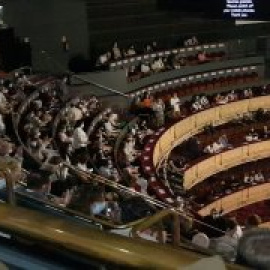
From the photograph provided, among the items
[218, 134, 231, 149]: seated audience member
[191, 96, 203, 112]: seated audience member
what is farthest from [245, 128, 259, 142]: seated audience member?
[191, 96, 203, 112]: seated audience member

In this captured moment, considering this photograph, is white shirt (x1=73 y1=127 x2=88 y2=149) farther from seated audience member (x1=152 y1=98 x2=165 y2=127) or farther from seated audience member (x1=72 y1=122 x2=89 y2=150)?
seated audience member (x1=152 y1=98 x2=165 y2=127)

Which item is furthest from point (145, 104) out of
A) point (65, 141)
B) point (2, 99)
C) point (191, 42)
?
point (2, 99)

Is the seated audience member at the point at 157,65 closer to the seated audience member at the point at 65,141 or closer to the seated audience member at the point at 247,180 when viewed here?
the seated audience member at the point at 247,180

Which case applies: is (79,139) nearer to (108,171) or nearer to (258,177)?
(108,171)

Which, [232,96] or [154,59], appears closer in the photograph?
[232,96]

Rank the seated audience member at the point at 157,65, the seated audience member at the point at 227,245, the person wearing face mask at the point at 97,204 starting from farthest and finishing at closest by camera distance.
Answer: the seated audience member at the point at 157,65 < the person wearing face mask at the point at 97,204 < the seated audience member at the point at 227,245

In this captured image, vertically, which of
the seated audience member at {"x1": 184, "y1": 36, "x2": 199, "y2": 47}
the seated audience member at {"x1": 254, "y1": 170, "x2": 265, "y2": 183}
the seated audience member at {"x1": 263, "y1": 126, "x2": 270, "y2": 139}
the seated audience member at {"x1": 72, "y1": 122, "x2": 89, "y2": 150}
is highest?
the seated audience member at {"x1": 184, "y1": 36, "x2": 199, "y2": 47}

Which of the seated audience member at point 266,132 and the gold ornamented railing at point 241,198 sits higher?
the seated audience member at point 266,132

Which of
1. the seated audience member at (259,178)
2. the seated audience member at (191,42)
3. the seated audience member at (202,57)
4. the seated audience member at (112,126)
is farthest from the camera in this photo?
the seated audience member at (191,42)

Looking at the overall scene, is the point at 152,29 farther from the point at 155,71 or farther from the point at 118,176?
the point at 118,176

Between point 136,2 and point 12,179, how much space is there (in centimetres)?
1409

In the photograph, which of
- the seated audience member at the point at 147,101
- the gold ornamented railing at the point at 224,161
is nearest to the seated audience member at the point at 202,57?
the seated audience member at the point at 147,101

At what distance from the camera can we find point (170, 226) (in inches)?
80.4

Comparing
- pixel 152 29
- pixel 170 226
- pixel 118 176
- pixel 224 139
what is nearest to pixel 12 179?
pixel 170 226
